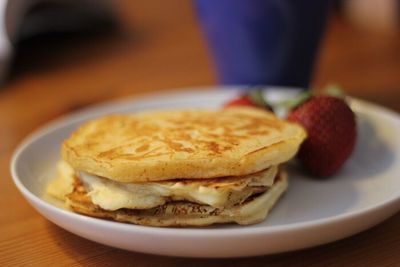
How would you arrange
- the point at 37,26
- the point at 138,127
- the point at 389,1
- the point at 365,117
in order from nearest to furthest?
1. the point at 138,127
2. the point at 365,117
3. the point at 37,26
4. the point at 389,1

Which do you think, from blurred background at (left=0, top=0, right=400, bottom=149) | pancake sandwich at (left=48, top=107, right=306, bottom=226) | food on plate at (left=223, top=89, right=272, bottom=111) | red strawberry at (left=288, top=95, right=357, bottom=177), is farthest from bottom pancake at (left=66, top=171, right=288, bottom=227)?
blurred background at (left=0, top=0, right=400, bottom=149)

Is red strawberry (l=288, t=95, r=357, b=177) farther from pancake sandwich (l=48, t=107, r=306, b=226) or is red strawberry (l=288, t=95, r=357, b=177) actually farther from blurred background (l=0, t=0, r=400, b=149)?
blurred background (l=0, t=0, r=400, b=149)

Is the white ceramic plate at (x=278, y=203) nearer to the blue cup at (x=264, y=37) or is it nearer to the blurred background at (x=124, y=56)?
the blue cup at (x=264, y=37)

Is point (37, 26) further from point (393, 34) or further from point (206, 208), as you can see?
point (206, 208)

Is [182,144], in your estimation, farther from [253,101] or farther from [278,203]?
[253,101]

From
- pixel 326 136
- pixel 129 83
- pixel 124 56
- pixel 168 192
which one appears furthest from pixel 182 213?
pixel 124 56

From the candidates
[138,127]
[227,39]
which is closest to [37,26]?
[227,39]

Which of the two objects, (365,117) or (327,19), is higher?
(327,19)
